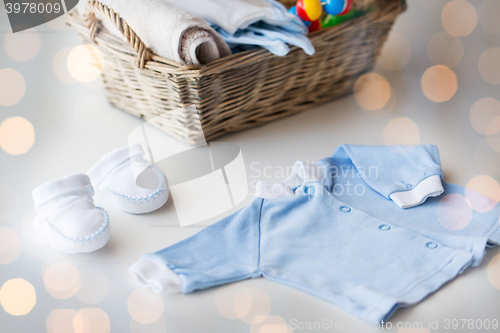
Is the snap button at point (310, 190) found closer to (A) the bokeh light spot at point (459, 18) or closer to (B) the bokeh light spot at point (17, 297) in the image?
(B) the bokeh light spot at point (17, 297)

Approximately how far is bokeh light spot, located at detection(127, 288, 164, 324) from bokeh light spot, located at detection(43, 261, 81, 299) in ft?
0.33

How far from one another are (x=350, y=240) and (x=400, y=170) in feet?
0.82

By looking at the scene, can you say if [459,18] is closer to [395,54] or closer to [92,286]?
[395,54]

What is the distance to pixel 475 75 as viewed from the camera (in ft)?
4.55

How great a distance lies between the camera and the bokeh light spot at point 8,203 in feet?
2.90

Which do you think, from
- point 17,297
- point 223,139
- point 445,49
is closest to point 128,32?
point 223,139

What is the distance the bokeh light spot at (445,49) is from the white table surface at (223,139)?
0.03 meters

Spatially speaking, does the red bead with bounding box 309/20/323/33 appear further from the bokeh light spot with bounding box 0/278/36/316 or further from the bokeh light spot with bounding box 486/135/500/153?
the bokeh light spot with bounding box 0/278/36/316

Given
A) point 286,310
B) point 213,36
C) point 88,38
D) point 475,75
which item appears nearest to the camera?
point 286,310

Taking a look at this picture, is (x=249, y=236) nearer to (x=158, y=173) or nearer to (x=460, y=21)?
(x=158, y=173)

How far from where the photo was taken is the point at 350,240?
76 centimetres

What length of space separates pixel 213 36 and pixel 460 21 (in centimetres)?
111

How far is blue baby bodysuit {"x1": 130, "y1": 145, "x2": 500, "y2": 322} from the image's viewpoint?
68 centimetres

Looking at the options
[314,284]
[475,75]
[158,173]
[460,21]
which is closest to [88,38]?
[158,173]
